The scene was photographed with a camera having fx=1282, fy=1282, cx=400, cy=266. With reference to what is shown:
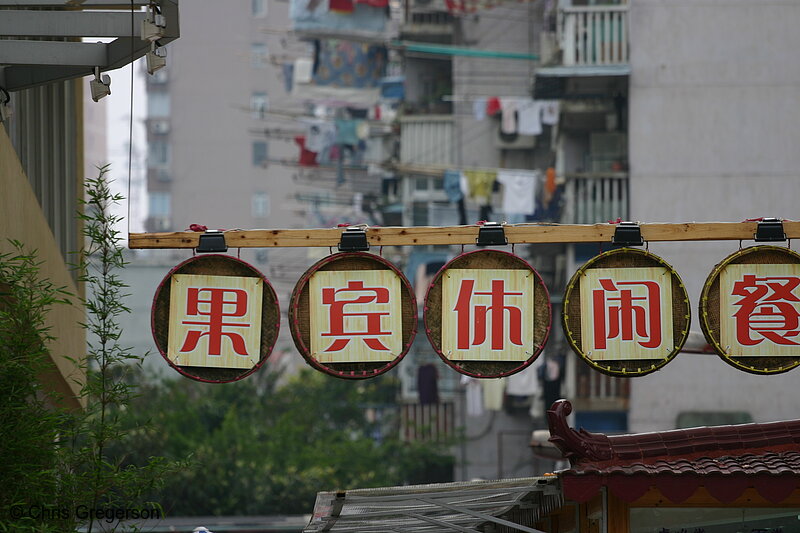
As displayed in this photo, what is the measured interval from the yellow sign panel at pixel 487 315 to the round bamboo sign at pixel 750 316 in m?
1.13

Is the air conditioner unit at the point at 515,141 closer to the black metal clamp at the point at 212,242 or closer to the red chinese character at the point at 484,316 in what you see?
the red chinese character at the point at 484,316

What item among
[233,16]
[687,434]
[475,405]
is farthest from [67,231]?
[233,16]

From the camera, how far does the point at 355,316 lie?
815cm

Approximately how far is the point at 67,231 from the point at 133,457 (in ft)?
58.8

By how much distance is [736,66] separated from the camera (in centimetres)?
2733

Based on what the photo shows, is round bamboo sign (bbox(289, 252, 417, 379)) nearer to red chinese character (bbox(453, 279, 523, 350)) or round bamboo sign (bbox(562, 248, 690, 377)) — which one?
red chinese character (bbox(453, 279, 523, 350))

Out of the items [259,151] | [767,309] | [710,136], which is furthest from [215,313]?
[259,151]

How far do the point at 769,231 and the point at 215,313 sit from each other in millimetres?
3574

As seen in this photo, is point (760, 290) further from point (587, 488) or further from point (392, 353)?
point (392, 353)

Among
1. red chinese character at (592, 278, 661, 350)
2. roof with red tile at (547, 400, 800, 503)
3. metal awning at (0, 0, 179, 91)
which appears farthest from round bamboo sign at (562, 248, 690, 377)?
metal awning at (0, 0, 179, 91)

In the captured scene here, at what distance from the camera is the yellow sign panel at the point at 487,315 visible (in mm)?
8094

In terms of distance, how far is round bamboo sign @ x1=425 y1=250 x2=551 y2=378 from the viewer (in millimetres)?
8086

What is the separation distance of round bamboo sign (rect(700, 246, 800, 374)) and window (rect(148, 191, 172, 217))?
5944 centimetres

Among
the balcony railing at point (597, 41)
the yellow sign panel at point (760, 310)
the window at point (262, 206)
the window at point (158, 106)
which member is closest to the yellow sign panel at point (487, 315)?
the yellow sign panel at point (760, 310)
